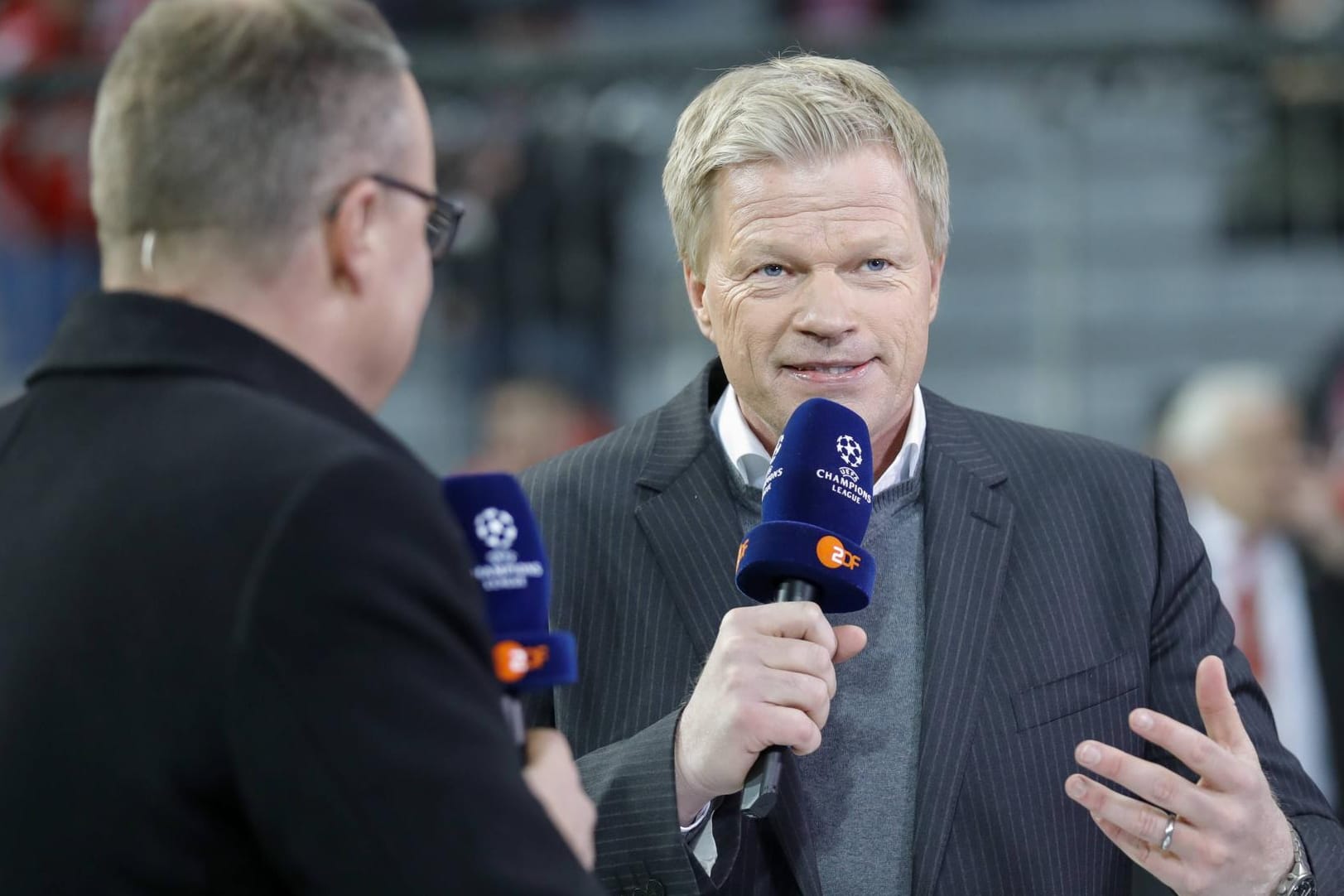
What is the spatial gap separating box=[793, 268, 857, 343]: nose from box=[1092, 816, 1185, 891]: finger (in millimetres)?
715

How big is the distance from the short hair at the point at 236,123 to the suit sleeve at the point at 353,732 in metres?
0.27

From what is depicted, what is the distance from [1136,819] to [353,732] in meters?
1.08

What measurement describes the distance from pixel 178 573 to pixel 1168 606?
148 cm

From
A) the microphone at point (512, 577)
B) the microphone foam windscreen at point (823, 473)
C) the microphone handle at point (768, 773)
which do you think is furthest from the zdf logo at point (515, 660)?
the microphone foam windscreen at point (823, 473)

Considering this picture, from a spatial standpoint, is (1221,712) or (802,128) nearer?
(1221,712)

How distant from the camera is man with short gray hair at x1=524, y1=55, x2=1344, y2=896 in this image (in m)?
2.13

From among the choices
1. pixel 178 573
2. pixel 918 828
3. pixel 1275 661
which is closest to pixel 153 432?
pixel 178 573

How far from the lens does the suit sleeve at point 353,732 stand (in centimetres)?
128

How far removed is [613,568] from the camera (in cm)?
241

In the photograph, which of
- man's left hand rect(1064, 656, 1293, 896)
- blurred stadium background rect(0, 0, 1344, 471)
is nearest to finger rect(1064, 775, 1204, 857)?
man's left hand rect(1064, 656, 1293, 896)

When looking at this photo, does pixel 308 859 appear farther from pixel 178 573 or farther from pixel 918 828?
pixel 918 828

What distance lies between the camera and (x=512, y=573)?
5.16 feet

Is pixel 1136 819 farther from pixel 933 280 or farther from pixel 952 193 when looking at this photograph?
pixel 952 193

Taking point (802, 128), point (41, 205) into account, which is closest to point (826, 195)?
point (802, 128)
